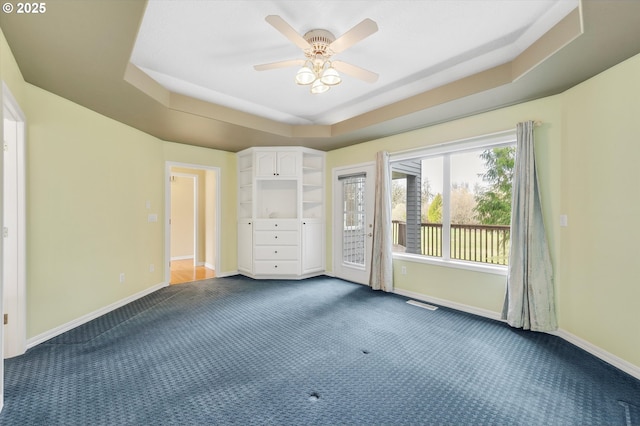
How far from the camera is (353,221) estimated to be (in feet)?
16.1

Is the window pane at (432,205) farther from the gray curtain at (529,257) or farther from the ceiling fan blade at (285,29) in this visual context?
the ceiling fan blade at (285,29)

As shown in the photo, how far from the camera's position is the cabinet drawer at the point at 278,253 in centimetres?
490

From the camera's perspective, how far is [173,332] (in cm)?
279

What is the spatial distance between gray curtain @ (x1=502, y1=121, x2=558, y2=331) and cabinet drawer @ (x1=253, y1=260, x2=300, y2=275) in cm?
317

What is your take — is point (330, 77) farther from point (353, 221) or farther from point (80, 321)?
→ point (80, 321)

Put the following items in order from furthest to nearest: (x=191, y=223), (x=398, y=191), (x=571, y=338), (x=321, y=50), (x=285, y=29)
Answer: (x=191, y=223) < (x=398, y=191) < (x=571, y=338) < (x=321, y=50) < (x=285, y=29)

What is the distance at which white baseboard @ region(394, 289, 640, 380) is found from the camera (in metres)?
2.09

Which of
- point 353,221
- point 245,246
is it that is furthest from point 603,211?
point 245,246

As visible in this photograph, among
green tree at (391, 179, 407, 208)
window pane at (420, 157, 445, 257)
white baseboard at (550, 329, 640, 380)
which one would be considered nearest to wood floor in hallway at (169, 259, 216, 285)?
green tree at (391, 179, 407, 208)

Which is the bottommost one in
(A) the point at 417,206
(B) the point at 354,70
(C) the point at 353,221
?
(C) the point at 353,221

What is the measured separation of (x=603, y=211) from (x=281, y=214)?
437 centimetres

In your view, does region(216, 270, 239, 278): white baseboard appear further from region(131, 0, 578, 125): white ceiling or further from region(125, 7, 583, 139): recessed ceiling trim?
region(131, 0, 578, 125): white ceiling

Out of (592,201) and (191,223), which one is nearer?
(592,201)

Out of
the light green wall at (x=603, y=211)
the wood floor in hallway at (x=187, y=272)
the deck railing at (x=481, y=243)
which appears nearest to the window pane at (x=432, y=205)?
the deck railing at (x=481, y=243)
